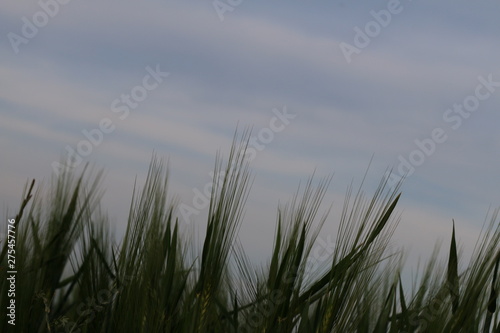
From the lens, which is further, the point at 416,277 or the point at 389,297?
the point at 416,277

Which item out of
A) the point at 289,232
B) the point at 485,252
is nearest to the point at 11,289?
the point at 289,232

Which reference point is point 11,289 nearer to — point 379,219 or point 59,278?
point 59,278

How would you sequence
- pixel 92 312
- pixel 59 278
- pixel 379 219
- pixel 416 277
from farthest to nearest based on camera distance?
1. pixel 416 277
2. pixel 59 278
3. pixel 92 312
4. pixel 379 219

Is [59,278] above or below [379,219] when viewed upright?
below

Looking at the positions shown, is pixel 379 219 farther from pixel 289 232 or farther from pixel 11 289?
pixel 11 289

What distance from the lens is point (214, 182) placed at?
1.83 metres

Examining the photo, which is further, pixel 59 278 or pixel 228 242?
pixel 59 278

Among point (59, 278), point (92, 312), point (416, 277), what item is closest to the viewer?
point (92, 312)

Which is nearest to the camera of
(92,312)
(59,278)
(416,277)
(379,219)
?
(379,219)

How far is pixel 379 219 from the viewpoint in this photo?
1.79m

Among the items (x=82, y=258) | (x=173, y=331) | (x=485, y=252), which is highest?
(x=485, y=252)

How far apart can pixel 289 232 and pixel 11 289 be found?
716 mm

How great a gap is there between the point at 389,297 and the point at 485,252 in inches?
13.3

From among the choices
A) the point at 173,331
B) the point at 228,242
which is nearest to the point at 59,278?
the point at 173,331
